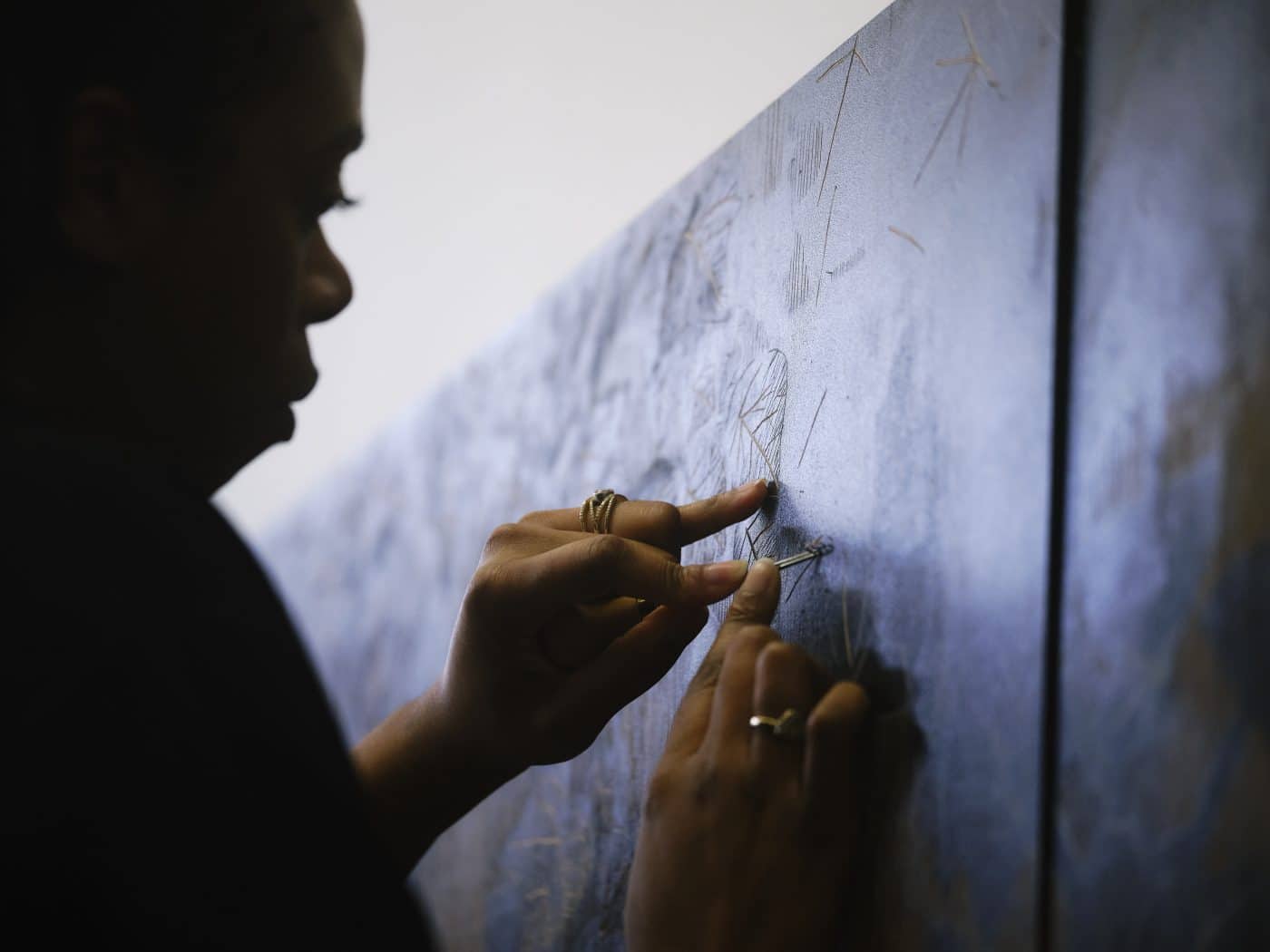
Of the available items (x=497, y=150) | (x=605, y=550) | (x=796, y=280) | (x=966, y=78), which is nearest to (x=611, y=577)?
(x=605, y=550)

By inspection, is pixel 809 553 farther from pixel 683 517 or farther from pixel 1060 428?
pixel 1060 428

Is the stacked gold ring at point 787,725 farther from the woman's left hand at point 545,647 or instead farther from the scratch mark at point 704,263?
the scratch mark at point 704,263

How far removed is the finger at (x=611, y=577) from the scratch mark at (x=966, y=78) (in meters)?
0.27

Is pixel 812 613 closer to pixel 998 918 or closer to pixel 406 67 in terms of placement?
pixel 998 918

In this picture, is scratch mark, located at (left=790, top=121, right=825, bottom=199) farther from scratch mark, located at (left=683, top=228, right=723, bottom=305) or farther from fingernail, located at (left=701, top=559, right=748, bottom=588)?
fingernail, located at (left=701, top=559, right=748, bottom=588)

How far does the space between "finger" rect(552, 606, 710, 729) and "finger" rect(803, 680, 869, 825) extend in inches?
6.1

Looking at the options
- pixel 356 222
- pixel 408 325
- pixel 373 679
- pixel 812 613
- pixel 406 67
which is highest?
pixel 406 67

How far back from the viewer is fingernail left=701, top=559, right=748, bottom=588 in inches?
24.5

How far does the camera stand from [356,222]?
2010 mm

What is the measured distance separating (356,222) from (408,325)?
0.31 metres

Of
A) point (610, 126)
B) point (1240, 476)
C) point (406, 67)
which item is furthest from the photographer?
point (406, 67)

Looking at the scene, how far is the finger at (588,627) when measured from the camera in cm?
67

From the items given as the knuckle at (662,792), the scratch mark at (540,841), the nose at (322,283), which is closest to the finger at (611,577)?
the knuckle at (662,792)

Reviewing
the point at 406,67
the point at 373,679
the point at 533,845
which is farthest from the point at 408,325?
the point at 533,845
